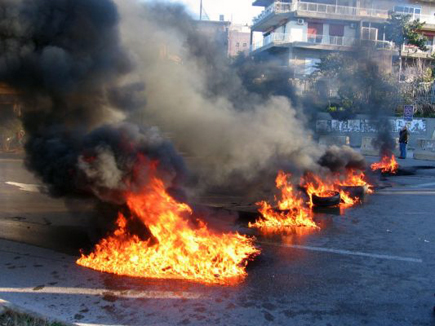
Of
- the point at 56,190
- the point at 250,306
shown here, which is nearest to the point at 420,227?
the point at 250,306

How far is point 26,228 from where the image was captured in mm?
5930

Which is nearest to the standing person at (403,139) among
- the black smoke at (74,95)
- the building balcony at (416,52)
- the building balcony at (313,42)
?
the building balcony at (313,42)

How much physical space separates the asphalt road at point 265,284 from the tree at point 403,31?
9249mm

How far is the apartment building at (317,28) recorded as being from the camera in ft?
33.3

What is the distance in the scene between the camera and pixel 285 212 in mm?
6969

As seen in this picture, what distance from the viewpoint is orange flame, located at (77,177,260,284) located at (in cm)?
426

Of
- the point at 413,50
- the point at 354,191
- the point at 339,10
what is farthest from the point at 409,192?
the point at 413,50

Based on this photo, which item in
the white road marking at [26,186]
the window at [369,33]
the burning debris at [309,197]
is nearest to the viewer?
the burning debris at [309,197]

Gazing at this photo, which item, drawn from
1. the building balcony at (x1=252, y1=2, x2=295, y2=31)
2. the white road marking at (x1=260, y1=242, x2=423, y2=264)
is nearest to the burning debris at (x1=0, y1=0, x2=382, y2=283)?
the white road marking at (x1=260, y1=242, x2=423, y2=264)

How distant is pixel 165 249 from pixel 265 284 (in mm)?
1181

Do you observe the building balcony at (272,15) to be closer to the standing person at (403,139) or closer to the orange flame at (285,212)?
the orange flame at (285,212)

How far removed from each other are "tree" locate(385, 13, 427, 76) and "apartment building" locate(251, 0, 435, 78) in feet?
1.07

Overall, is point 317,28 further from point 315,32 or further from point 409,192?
point 409,192

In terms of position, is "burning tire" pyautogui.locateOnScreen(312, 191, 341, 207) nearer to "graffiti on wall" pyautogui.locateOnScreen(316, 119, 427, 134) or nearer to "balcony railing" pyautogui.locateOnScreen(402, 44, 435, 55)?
"graffiti on wall" pyautogui.locateOnScreen(316, 119, 427, 134)
